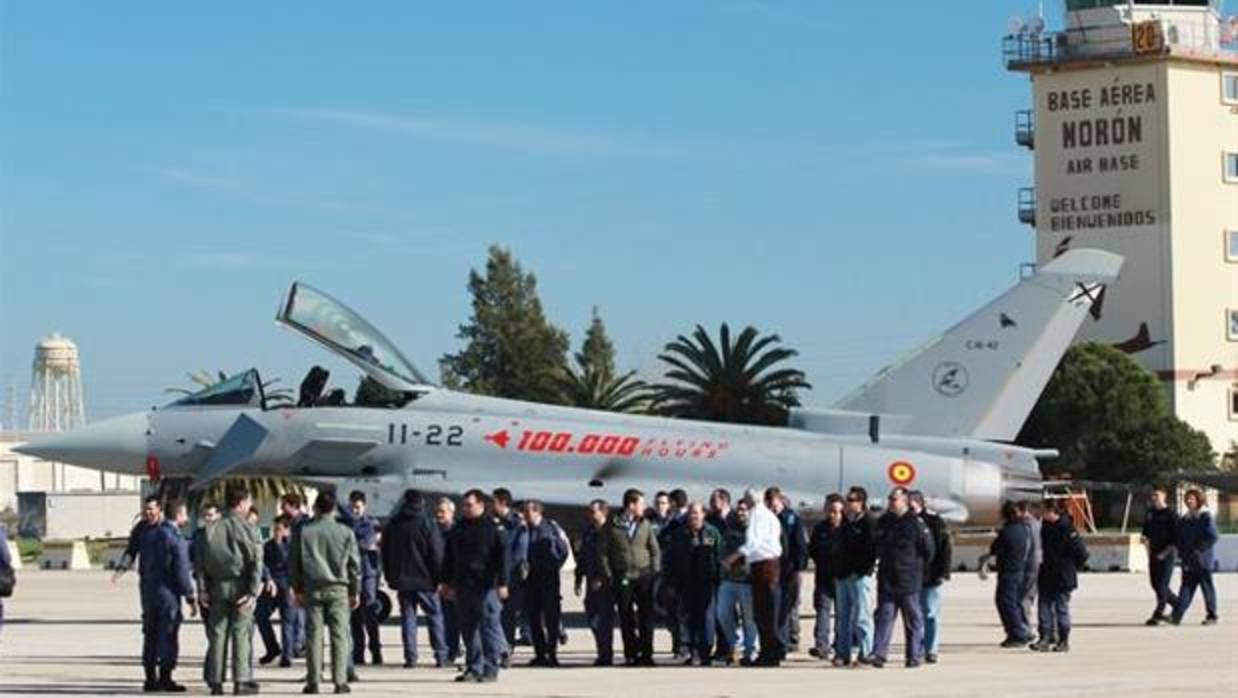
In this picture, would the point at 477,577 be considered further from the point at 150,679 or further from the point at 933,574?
the point at 933,574

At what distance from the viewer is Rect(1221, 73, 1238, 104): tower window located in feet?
300

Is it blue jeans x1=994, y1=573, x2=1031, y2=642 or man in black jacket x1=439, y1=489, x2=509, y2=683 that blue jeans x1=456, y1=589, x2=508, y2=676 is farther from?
blue jeans x1=994, y1=573, x2=1031, y2=642

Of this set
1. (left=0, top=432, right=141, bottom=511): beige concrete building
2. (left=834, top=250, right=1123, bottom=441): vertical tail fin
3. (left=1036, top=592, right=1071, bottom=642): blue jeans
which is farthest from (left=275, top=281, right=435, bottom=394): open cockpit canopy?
(left=0, top=432, right=141, bottom=511): beige concrete building

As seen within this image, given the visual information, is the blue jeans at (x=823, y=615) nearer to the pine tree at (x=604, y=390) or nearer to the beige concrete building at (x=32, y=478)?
the pine tree at (x=604, y=390)

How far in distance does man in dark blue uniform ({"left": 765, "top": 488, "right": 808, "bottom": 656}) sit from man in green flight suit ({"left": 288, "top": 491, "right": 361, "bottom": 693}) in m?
4.72

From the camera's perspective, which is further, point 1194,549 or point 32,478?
point 32,478

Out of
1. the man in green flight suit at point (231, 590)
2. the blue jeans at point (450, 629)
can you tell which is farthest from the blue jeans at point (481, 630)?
the man in green flight suit at point (231, 590)

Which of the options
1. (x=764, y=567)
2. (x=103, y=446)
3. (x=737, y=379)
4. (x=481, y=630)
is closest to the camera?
(x=481, y=630)

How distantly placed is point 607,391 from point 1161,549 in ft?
167

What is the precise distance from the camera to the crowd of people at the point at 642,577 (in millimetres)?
21844

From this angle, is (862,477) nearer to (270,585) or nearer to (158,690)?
(270,585)

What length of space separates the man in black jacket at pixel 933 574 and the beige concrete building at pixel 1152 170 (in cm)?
6816

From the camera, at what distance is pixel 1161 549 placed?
28.3 m

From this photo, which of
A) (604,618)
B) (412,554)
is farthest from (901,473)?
(412,554)
